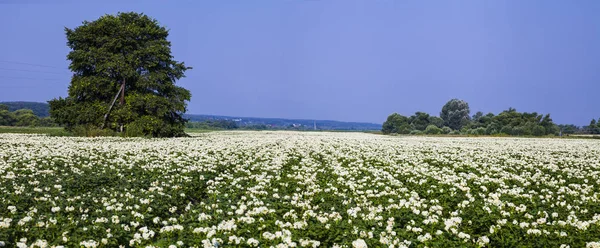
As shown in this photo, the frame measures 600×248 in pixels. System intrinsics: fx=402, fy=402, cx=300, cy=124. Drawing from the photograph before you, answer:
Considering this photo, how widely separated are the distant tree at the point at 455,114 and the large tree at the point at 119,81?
407 ft

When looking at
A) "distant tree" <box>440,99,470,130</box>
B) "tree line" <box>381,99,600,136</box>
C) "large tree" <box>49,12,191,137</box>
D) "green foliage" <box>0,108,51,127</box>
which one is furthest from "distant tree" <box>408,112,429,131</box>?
"green foliage" <box>0,108,51,127</box>

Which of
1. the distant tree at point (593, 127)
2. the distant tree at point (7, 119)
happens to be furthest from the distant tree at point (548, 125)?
the distant tree at point (7, 119)

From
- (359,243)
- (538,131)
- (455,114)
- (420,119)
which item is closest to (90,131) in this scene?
(359,243)

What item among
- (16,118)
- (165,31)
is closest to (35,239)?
(165,31)

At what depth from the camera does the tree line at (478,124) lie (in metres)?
87.0

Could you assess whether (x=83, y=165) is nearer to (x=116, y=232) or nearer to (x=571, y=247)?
(x=116, y=232)

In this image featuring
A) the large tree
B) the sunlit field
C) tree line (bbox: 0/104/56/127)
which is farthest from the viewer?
tree line (bbox: 0/104/56/127)

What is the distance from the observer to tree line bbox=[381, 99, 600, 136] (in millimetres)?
87031

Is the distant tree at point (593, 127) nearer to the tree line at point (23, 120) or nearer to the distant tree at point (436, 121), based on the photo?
the distant tree at point (436, 121)

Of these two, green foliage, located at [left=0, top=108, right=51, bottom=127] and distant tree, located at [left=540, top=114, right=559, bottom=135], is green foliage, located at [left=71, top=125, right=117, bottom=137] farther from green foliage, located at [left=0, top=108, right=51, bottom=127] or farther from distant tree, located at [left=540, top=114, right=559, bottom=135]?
distant tree, located at [left=540, top=114, right=559, bottom=135]

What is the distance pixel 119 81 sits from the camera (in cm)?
4116

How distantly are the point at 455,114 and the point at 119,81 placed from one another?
420 feet

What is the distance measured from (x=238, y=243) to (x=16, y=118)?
146188 mm

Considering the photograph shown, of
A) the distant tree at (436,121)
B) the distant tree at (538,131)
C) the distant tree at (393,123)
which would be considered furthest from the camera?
the distant tree at (436,121)
